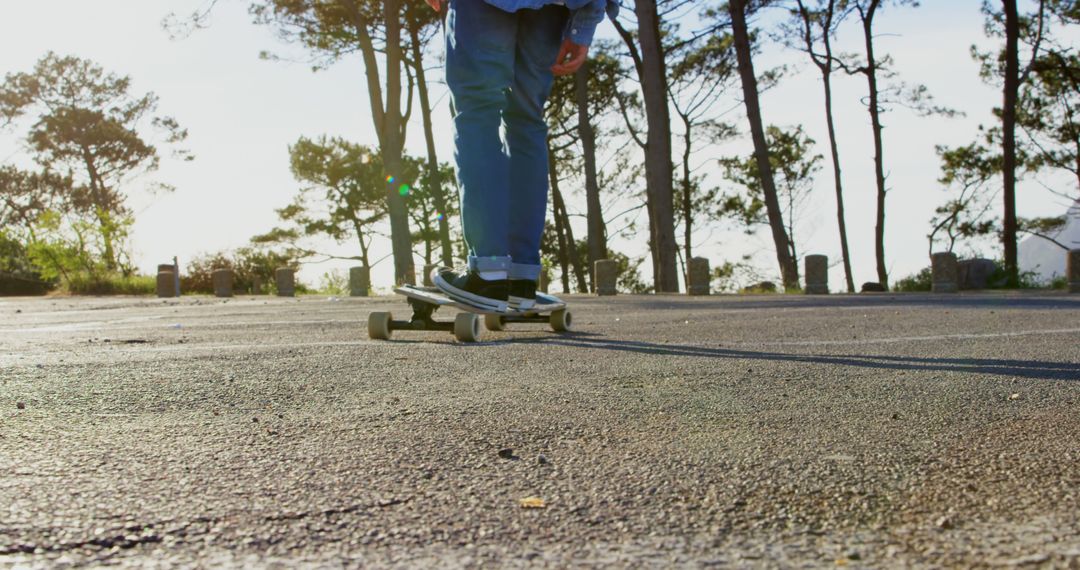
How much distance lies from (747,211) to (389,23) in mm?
19129

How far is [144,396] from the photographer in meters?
2.13

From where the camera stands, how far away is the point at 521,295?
4.14 metres

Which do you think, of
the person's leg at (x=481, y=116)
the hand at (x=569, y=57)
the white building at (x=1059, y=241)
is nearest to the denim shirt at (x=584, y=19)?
the hand at (x=569, y=57)

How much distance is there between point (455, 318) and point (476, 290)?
17cm

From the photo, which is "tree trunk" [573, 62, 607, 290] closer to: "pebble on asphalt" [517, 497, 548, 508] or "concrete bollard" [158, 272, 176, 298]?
"concrete bollard" [158, 272, 176, 298]

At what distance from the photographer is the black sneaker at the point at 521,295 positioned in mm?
4082

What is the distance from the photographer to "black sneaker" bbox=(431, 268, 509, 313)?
3.85 meters

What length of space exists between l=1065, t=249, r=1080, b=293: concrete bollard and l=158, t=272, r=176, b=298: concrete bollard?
16.5m

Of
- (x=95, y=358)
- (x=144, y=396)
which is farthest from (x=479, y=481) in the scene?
(x=95, y=358)

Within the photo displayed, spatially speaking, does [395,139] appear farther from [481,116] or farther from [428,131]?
[481,116]

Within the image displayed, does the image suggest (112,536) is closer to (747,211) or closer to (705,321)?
(705,321)

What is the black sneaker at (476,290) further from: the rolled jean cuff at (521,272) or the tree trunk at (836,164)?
the tree trunk at (836,164)

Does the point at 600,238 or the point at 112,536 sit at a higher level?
the point at 600,238

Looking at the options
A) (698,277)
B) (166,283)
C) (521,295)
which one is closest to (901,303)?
(521,295)
